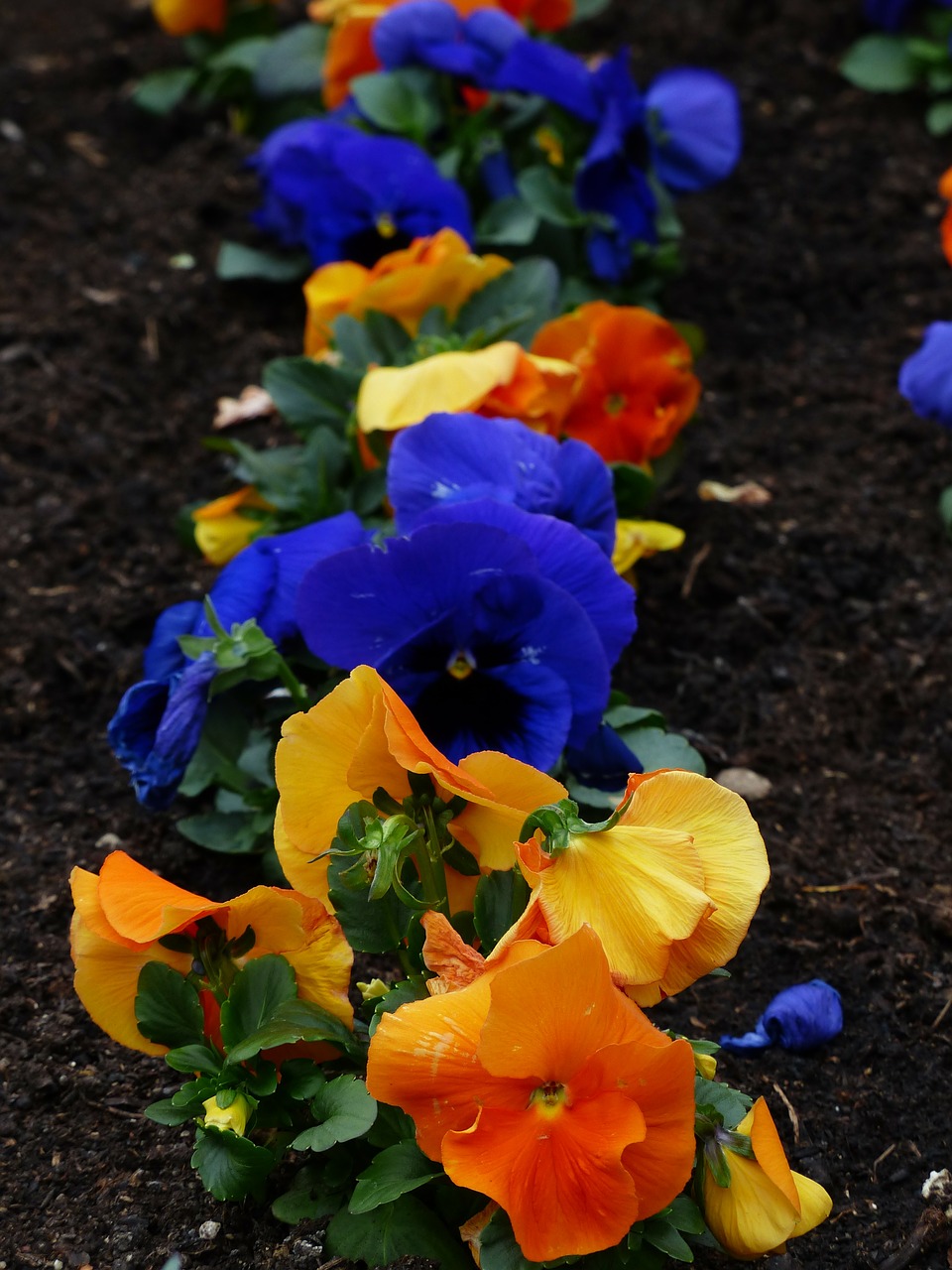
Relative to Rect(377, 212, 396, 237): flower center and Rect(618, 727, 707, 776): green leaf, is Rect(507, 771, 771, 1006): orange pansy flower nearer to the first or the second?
Rect(618, 727, 707, 776): green leaf

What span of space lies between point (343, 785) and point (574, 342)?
3.20ft

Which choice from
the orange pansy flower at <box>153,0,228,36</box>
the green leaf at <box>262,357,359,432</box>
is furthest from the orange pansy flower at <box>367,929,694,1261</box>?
the orange pansy flower at <box>153,0,228,36</box>

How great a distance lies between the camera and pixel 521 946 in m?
0.95

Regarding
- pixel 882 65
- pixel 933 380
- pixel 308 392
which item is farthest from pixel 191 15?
pixel 933 380

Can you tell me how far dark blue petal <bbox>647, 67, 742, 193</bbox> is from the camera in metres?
2.47

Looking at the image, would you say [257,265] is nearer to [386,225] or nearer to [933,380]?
[386,225]

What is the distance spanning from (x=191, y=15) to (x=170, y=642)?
2168 millimetres

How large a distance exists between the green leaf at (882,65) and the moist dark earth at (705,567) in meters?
0.05

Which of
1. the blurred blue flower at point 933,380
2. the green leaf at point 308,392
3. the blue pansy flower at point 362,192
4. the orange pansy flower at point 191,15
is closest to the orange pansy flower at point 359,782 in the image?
the green leaf at point 308,392

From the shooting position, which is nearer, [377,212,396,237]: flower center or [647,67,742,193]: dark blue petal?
[377,212,396,237]: flower center

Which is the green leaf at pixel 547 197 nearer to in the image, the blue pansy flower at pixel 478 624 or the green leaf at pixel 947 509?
the green leaf at pixel 947 509

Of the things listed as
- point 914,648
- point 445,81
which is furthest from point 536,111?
point 914,648

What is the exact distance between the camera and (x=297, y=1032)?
1.04 m

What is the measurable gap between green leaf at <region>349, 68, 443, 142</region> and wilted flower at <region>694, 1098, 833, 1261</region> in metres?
1.81
